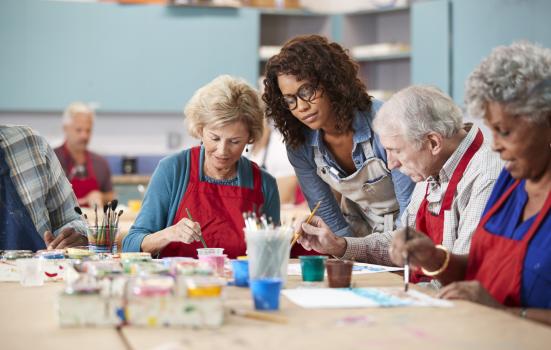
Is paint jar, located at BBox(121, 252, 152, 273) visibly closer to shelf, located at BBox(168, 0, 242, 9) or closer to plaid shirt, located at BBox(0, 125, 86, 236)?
plaid shirt, located at BBox(0, 125, 86, 236)

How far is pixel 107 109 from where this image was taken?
26.5ft

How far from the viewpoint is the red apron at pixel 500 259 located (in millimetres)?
2104

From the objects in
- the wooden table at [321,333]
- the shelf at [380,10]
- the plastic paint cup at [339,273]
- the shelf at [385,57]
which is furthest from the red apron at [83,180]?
the wooden table at [321,333]

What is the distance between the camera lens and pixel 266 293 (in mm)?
1899

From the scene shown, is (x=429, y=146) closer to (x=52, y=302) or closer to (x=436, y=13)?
(x=52, y=302)

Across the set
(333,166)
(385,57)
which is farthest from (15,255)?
(385,57)

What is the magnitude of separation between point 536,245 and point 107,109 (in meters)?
6.50

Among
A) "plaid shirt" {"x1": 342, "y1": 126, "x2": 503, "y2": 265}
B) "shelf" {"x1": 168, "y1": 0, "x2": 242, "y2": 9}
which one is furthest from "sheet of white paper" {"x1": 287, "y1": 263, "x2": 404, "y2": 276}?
"shelf" {"x1": 168, "y1": 0, "x2": 242, "y2": 9}

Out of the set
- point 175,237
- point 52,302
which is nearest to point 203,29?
point 175,237

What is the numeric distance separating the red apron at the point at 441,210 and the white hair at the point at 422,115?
8 centimetres

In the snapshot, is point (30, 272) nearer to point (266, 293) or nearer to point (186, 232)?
point (186, 232)

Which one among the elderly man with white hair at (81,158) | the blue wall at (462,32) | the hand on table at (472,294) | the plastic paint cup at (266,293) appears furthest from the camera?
the elderly man with white hair at (81,158)

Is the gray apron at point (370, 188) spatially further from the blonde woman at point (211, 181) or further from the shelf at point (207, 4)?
the shelf at point (207, 4)

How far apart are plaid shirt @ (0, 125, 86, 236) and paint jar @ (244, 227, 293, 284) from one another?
1.21m
